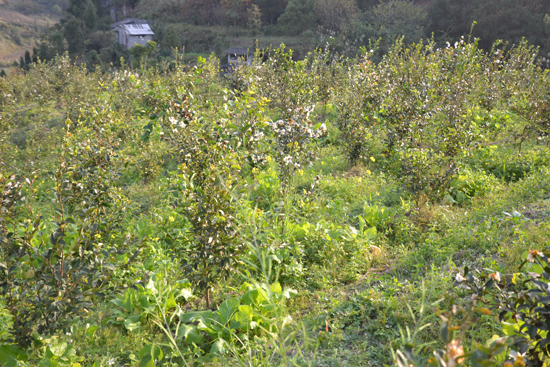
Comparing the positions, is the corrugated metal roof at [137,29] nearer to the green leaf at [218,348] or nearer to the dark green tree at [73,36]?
the dark green tree at [73,36]

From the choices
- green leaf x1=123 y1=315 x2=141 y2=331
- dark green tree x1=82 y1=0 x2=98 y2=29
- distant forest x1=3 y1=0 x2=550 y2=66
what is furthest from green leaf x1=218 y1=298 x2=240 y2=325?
dark green tree x1=82 y1=0 x2=98 y2=29

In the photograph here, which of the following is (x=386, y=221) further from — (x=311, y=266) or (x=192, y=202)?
(x=192, y=202)

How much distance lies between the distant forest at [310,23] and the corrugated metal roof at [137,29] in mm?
1131

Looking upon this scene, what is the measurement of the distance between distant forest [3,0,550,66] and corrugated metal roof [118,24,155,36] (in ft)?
3.71

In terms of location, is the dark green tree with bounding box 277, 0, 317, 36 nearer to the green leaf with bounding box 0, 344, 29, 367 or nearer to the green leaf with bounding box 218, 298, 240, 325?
the green leaf with bounding box 218, 298, 240, 325

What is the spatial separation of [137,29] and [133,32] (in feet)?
3.30

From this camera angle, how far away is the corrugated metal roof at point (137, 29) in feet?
127

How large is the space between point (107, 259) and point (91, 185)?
1.16 m

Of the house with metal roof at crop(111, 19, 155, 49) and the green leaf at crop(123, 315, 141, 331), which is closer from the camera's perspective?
the green leaf at crop(123, 315, 141, 331)

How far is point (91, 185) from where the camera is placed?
385 centimetres

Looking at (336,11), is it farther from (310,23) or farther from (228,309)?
(228,309)

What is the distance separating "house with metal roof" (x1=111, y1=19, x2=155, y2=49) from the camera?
38.8 meters

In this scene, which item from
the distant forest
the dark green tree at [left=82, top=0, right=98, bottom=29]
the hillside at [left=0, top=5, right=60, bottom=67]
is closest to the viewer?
the distant forest

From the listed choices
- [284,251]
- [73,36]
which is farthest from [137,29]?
[284,251]
